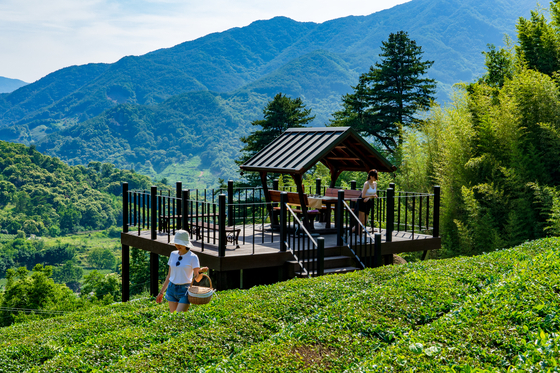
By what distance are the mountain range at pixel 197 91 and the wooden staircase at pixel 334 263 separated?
10268cm

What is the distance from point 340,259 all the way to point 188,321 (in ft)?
13.5

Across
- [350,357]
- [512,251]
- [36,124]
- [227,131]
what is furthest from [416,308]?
[36,124]

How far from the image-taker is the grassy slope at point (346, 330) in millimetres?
3402

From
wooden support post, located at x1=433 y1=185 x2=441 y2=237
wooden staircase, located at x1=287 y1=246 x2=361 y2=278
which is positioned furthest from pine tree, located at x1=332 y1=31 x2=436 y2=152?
wooden staircase, located at x1=287 y1=246 x2=361 y2=278

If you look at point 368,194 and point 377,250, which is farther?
point 368,194

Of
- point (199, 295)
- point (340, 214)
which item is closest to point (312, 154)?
point (340, 214)

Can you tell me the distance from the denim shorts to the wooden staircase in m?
2.74

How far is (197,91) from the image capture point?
445ft

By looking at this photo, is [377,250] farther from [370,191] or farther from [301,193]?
[301,193]

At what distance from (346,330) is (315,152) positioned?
521 cm

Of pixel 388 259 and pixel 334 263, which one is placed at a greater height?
pixel 334 263

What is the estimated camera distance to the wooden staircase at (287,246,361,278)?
8109 mm

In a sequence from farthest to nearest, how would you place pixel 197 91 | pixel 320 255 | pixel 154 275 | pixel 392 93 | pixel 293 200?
pixel 197 91, pixel 392 93, pixel 154 275, pixel 293 200, pixel 320 255

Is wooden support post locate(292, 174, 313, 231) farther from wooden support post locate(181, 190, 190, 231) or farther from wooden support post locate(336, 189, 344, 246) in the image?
wooden support post locate(181, 190, 190, 231)
